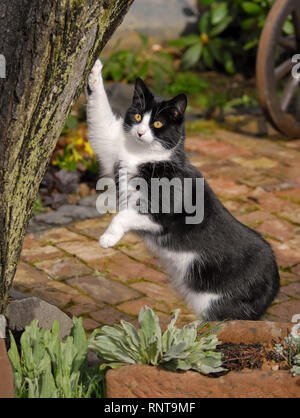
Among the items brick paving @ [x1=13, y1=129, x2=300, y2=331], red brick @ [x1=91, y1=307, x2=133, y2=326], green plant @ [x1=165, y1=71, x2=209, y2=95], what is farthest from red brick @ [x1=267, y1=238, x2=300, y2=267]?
green plant @ [x1=165, y1=71, x2=209, y2=95]

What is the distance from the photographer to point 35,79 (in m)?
2.36

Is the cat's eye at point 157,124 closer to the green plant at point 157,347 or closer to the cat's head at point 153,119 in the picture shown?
the cat's head at point 153,119

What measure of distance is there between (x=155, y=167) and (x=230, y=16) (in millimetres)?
5275

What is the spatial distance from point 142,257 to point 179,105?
1.33 meters

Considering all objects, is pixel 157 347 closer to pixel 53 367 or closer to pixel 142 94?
pixel 53 367

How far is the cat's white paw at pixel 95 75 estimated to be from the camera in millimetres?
2974

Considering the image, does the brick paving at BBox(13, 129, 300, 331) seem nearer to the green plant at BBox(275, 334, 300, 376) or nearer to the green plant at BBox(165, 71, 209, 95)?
the green plant at BBox(275, 334, 300, 376)

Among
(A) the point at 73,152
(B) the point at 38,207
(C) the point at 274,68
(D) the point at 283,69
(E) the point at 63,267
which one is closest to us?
(E) the point at 63,267

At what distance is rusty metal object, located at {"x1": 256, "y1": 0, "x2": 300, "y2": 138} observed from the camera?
5922mm

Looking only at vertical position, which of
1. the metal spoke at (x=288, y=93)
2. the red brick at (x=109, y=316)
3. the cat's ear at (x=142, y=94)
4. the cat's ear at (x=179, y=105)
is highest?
the metal spoke at (x=288, y=93)

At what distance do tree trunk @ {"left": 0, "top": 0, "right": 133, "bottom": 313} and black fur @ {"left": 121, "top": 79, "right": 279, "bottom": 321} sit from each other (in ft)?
2.42

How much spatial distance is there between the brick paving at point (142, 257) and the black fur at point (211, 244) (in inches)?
12.1

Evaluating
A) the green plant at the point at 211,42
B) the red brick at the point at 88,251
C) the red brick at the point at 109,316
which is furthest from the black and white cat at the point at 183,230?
the green plant at the point at 211,42

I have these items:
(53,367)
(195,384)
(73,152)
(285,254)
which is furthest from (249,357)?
(73,152)
